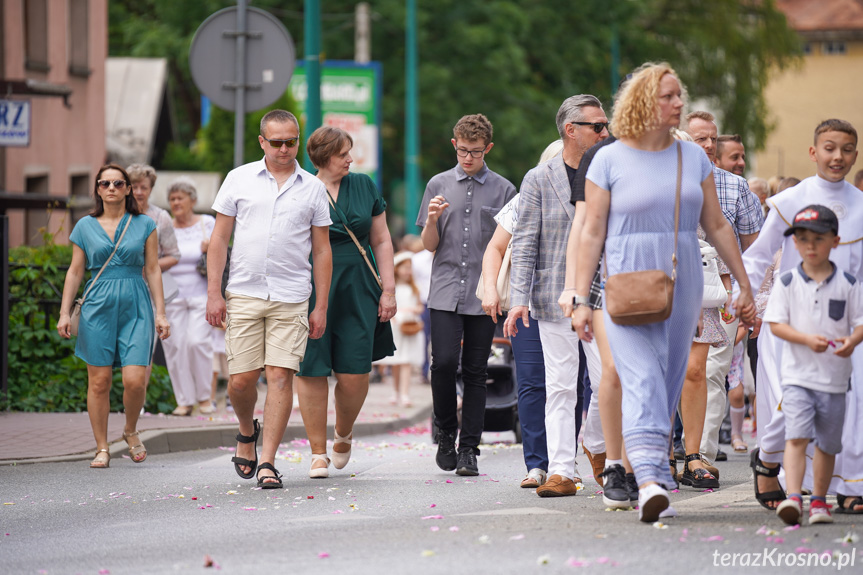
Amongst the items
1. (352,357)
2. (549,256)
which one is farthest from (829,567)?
(352,357)

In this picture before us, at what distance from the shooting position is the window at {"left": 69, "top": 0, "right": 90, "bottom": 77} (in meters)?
24.5

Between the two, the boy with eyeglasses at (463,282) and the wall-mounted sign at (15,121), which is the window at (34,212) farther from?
the boy with eyeglasses at (463,282)

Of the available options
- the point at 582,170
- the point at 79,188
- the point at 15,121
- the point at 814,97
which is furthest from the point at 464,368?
the point at 814,97

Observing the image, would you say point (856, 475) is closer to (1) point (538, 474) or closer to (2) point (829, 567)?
(2) point (829, 567)

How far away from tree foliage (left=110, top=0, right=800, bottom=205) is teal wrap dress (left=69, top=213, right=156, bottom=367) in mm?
19715

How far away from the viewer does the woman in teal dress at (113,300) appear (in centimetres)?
923

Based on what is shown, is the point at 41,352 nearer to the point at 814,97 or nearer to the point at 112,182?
the point at 112,182

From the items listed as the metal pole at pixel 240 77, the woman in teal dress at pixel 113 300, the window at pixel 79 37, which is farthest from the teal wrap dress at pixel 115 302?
the window at pixel 79 37

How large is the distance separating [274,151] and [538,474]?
7.57 feet

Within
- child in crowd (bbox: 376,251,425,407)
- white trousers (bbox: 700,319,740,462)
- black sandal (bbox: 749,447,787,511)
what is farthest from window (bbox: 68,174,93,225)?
black sandal (bbox: 749,447,787,511)

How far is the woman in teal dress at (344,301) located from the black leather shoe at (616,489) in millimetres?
2298

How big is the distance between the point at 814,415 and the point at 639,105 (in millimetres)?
1514

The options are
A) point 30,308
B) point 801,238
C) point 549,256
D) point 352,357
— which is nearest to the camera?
point 801,238

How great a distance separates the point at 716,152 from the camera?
877cm
